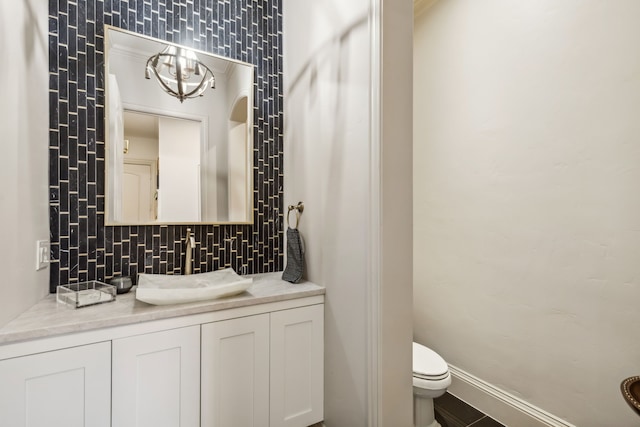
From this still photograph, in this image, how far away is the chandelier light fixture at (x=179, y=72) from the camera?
158 centimetres

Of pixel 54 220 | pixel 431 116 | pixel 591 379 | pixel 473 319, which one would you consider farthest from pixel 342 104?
pixel 591 379

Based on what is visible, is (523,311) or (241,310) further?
(523,311)

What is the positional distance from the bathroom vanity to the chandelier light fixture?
114cm

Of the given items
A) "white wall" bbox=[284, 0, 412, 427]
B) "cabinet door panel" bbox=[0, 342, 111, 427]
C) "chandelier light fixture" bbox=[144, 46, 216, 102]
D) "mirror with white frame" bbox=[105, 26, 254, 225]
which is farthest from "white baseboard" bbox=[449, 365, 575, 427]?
"chandelier light fixture" bbox=[144, 46, 216, 102]

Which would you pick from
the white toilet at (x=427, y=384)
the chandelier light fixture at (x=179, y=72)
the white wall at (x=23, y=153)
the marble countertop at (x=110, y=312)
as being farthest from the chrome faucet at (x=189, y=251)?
the white toilet at (x=427, y=384)

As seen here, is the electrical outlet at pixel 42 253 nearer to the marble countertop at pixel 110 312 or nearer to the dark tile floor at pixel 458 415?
the marble countertop at pixel 110 312

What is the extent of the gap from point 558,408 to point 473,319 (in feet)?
1.82

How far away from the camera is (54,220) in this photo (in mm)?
1344

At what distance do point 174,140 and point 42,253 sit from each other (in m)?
0.79

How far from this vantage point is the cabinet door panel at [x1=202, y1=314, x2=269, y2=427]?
1.23 m

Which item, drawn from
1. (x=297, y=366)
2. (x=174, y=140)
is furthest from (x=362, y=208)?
(x=174, y=140)

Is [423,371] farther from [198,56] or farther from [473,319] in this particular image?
[198,56]

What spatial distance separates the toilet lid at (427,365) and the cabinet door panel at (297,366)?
A: 542 millimetres

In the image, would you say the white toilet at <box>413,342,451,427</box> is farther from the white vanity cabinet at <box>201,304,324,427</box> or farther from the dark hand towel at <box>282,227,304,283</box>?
the dark hand towel at <box>282,227,304,283</box>
